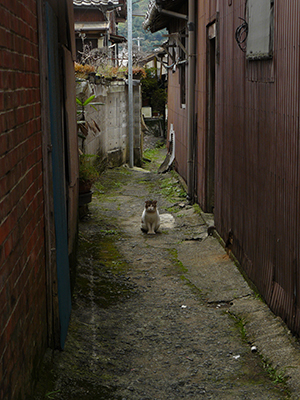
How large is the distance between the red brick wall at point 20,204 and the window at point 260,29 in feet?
6.74

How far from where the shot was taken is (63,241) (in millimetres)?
4105

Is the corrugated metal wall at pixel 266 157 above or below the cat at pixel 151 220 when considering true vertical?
above

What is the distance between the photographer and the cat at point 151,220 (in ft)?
25.9

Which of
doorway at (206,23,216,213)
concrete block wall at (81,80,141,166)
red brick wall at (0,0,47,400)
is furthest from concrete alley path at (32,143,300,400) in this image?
concrete block wall at (81,80,141,166)

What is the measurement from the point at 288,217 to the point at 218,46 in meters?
3.74

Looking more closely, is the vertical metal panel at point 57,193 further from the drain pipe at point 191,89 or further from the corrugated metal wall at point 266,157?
the drain pipe at point 191,89

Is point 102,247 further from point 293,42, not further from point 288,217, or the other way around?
point 293,42

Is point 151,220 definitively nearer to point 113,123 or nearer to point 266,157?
point 266,157

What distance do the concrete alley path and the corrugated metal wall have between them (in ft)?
1.04

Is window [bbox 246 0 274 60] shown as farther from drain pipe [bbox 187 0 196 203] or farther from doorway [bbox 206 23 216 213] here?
drain pipe [bbox 187 0 196 203]

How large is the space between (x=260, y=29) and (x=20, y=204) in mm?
3042

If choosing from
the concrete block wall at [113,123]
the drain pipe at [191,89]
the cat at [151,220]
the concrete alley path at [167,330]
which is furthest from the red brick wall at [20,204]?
the concrete block wall at [113,123]

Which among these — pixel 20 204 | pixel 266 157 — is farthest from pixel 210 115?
pixel 20 204

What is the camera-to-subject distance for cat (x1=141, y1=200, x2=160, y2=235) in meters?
7.89
